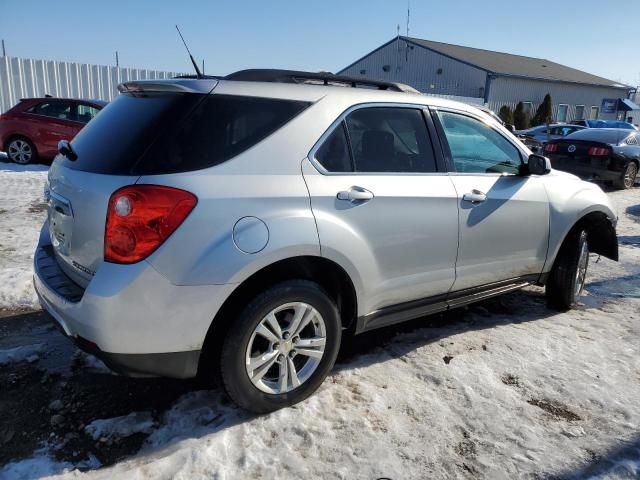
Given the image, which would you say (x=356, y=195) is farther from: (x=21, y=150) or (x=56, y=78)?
(x=56, y=78)

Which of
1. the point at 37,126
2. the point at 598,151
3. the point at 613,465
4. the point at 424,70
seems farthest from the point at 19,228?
the point at 424,70

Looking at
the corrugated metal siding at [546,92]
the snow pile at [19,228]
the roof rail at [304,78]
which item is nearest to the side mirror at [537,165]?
the roof rail at [304,78]

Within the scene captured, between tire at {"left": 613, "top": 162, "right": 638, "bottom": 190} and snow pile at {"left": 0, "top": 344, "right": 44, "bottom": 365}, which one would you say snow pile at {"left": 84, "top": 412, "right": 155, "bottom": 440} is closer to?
snow pile at {"left": 0, "top": 344, "right": 44, "bottom": 365}

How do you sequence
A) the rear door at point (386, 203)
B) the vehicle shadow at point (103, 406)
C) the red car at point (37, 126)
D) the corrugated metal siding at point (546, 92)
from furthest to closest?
the corrugated metal siding at point (546, 92)
the red car at point (37, 126)
the rear door at point (386, 203)
the vehicle shadow at point (103, 406)

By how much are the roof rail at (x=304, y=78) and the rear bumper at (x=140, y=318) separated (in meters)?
1.18

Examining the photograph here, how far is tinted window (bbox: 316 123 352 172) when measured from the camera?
283 cm

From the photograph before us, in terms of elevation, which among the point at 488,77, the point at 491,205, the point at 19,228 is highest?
the point at 488,77

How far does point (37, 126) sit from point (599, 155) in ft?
40.6

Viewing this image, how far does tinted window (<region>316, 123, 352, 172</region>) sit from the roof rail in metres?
0.36

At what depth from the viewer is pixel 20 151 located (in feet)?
36.7

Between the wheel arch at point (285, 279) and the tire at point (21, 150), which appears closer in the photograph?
the wheel arch at point (285, 279)

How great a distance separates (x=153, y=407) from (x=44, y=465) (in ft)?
2.01

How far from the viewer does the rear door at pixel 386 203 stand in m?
2.79

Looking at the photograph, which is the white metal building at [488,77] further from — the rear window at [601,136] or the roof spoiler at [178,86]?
the roof spoiler at [178,86]
